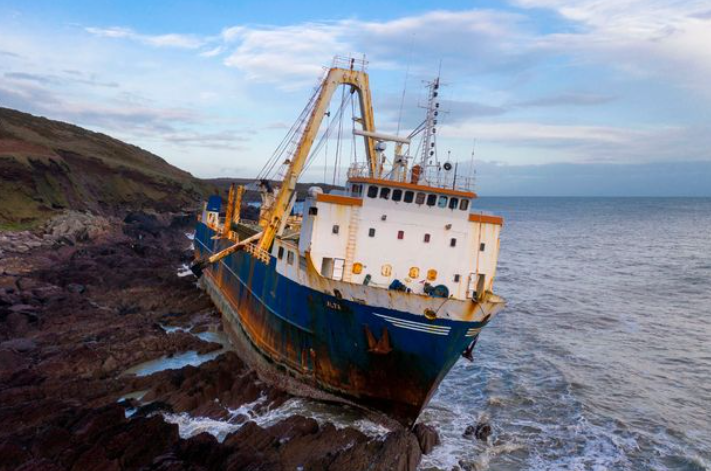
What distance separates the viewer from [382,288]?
14.1 metres

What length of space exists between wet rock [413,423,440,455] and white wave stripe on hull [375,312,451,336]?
10.3 ft

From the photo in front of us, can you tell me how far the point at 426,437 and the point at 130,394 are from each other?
9528 mm

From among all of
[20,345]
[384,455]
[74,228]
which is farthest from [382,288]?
[74,228]

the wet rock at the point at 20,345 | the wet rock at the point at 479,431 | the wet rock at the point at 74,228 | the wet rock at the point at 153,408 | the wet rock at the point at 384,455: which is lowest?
the wet rock at the point at 20,345

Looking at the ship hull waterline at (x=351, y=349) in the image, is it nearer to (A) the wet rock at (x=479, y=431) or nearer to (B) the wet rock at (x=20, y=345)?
(A) the wet rock at (x=479, y=431)

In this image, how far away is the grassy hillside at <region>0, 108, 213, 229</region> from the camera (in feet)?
148

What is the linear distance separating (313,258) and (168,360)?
28.0 ft

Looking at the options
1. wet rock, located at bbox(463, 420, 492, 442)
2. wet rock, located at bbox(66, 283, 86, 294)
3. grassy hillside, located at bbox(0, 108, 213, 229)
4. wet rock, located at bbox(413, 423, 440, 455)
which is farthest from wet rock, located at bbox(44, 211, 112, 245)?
wet rock, located at bbox(463, 420, 492, 442)

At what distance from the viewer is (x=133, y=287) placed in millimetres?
30328

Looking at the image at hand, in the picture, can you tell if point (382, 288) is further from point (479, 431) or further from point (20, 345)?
point (20, 345)

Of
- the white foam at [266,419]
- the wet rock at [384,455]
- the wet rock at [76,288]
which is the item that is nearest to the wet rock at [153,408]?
the white foam at [266,419]

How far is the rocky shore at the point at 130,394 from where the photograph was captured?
12.1 meters

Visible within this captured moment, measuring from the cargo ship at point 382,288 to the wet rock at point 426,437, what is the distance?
384 mm

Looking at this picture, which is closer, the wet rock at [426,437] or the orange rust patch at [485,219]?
the wet rock at [426,437]
